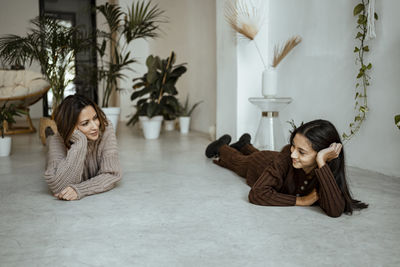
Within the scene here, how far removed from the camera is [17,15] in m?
8.28

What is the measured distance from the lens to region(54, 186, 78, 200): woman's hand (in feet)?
6.89

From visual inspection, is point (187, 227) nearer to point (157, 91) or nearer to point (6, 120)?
point (6, 120)

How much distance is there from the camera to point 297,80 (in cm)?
358

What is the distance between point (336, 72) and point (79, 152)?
84.6 inches

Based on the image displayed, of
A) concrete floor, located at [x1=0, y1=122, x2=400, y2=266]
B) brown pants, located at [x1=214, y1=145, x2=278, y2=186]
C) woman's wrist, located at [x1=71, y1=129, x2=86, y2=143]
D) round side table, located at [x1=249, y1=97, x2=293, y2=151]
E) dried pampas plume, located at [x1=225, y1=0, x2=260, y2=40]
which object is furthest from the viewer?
dried pampas plume, located at [x1=225, y1=0, x2=260, y2=40]

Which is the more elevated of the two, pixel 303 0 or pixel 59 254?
pixel 303 0

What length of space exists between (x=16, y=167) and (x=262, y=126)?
2.08 m

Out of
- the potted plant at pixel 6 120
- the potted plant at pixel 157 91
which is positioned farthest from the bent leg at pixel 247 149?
the potted plant at pixel 6 120

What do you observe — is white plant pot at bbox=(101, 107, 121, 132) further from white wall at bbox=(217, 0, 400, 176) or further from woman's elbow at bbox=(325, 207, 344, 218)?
woman's elbow at bbox=(325, 207, 344, 218)

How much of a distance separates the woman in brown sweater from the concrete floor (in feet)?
0.19

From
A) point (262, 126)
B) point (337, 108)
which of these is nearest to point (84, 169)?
point (262, 126)

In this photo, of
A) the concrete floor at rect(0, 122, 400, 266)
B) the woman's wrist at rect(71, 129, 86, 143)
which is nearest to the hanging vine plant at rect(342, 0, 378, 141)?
the concrete floor at rect(0, 122, 400, 266)

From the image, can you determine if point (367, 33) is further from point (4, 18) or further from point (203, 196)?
point (4, 18)

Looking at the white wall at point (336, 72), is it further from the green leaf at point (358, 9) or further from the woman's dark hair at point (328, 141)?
the woman's dark hair at point (328, 141)
